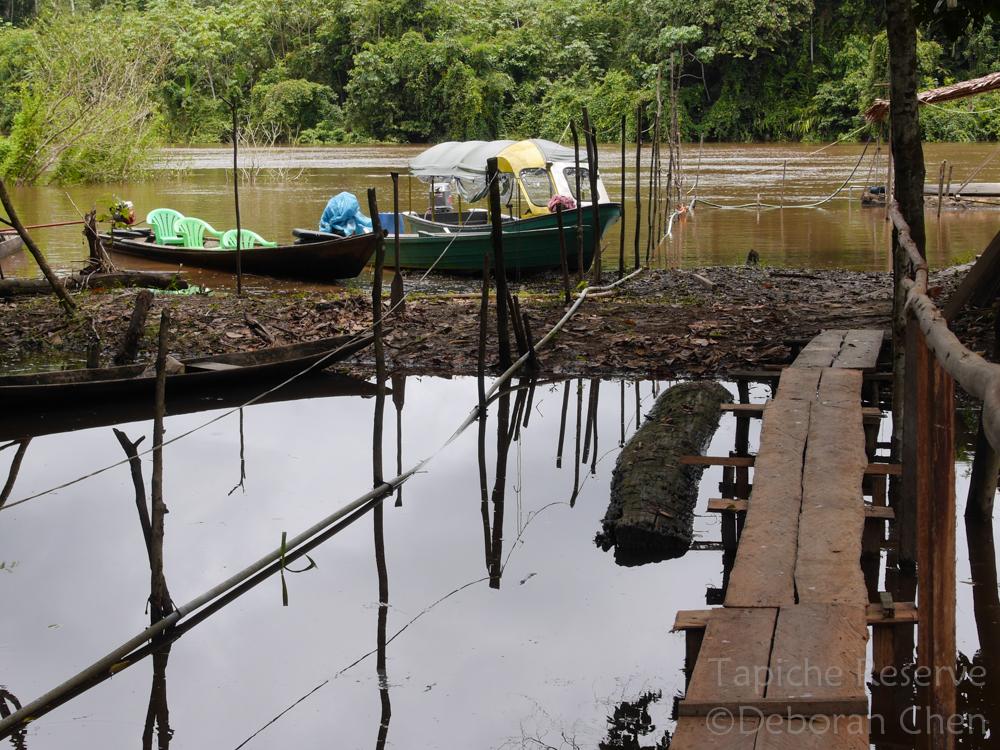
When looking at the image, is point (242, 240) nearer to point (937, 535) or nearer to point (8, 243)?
point (8, 243)

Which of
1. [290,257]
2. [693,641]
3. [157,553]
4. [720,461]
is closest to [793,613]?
[693,641]

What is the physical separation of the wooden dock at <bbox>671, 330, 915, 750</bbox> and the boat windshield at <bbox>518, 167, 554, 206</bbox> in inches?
373

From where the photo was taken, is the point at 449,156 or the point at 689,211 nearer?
the point at 449,156

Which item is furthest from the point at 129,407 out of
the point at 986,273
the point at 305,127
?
the point at 305,127

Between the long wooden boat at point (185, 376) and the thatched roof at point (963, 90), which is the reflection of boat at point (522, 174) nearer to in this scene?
the thatched roof at point (963, 90)

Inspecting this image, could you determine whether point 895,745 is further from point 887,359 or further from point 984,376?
point 887,359

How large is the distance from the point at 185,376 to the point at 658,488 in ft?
14.3

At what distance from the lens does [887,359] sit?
23.2ft

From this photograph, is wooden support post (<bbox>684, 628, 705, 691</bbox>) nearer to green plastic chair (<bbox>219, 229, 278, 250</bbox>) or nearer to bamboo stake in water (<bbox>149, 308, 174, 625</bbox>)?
bamboo stake in water (<bbox>149, 308, 174, 625</bbox>)

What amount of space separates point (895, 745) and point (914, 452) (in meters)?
1.24

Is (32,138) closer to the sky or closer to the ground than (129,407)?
closer to the sky

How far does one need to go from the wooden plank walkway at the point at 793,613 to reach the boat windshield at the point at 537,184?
949 cm

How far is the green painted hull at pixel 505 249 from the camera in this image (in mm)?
13016

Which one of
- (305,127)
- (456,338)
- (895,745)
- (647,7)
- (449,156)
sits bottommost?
(895,745)
